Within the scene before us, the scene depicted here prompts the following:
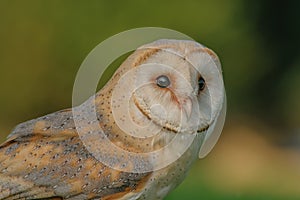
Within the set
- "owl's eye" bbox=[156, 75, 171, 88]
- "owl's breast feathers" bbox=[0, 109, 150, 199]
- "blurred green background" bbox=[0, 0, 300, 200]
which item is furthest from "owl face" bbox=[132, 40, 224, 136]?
"blurred green background" bbox=[0, 0, 300, 200]

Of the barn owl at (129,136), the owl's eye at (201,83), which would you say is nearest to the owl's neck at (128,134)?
the barn owl at (129,136)

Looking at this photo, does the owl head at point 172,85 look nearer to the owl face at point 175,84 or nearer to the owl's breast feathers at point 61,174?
the owl face at point 175,84

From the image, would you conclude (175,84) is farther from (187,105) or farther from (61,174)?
(61,174)

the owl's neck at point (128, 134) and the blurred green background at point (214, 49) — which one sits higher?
the blurred green background at point (214, 49)

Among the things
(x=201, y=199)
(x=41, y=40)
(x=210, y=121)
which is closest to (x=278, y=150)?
(x=41, y=40)

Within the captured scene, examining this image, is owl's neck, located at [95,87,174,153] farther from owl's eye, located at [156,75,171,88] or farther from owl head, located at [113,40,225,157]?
owl's eye, located at [156,75,171,88]
